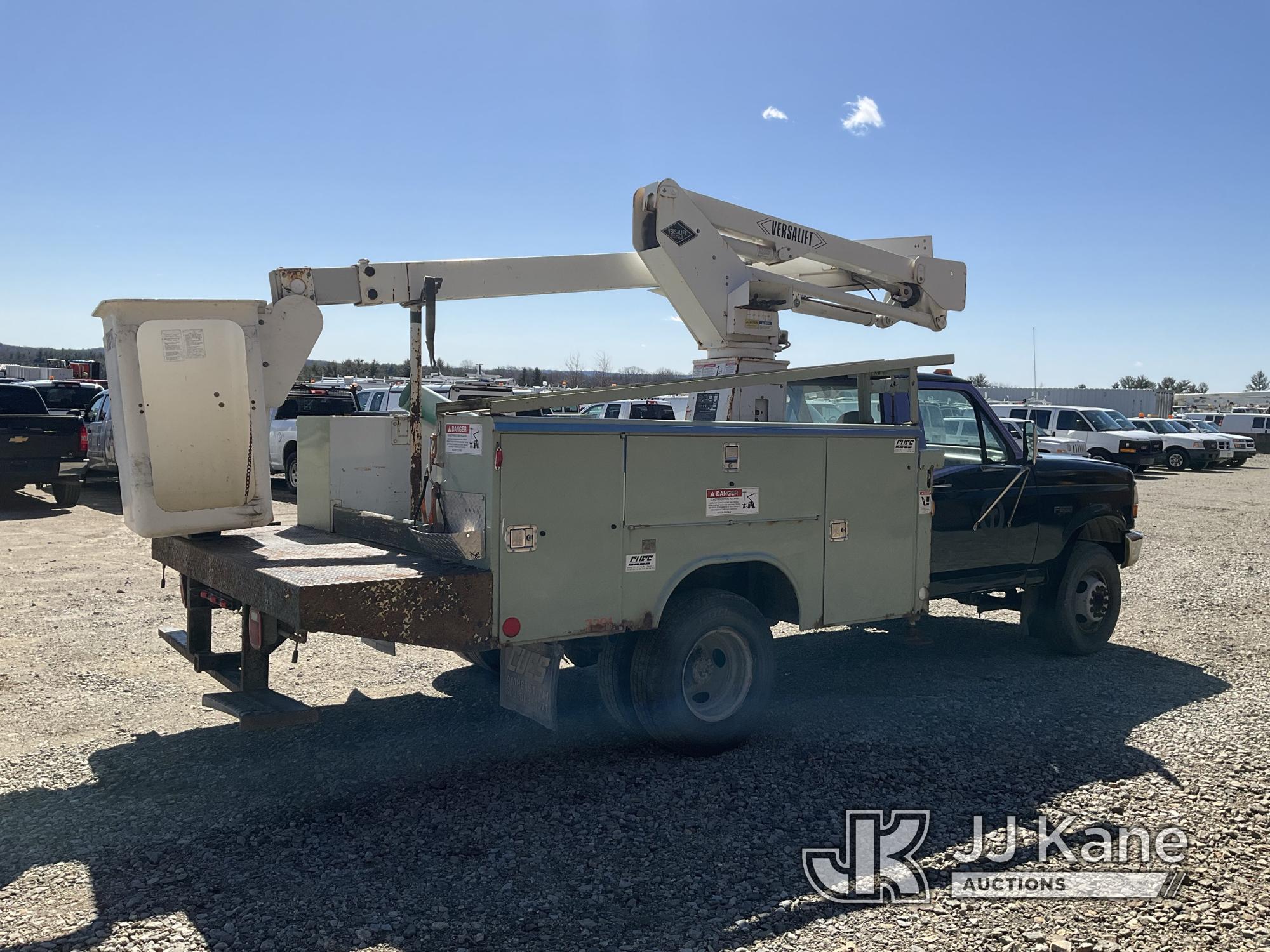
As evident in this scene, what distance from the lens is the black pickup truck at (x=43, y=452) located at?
15141 millimetres

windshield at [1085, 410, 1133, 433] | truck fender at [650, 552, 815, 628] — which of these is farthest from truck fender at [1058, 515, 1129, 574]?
windshield at [1085, 410, 1133, 433]

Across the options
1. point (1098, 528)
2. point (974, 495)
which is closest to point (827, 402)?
point (974, 495)

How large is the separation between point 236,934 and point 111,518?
43.1 feet

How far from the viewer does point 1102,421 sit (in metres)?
27.9

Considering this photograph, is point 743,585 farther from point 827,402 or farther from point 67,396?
point 67,396

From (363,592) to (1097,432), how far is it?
26935 millimetres

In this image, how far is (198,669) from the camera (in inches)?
204

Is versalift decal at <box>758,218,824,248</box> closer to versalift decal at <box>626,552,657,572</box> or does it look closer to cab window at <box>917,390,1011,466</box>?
cab window at <box>917,390,1011,466</box>

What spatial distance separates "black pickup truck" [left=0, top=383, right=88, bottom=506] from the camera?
596 inches

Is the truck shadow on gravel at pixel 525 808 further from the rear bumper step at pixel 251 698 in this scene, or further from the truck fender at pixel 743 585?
the truck fender at pixel 743 585

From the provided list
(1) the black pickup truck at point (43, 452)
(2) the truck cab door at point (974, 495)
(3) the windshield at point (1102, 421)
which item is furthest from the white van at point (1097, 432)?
(1) the black pickup truck at point (43, 452)

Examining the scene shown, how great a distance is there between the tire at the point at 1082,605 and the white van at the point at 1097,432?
20.1 metres

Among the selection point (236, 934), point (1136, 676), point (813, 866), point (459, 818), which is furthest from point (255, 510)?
point (1136, 676)

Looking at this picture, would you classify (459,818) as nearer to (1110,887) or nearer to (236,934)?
(236,934)
